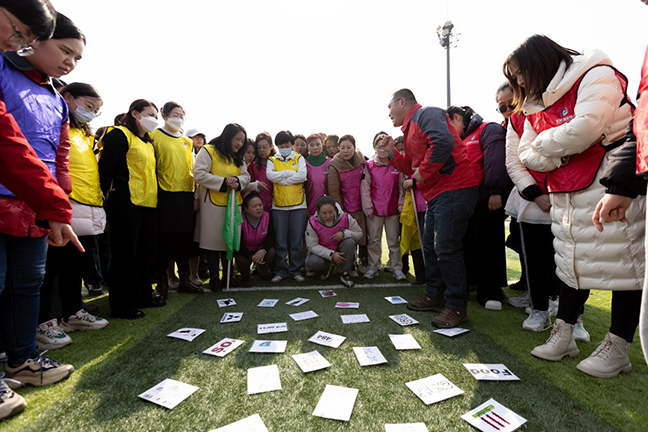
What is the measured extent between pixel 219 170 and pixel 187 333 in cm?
184

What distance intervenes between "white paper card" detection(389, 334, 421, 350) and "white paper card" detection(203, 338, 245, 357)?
1.06 meters

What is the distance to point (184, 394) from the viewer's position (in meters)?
1.65

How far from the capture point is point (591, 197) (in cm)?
173

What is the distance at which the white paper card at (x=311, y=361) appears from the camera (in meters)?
1.90

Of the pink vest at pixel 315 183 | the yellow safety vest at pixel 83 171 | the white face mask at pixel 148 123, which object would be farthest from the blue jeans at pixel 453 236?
the yellow safety vest at pixel 83 171

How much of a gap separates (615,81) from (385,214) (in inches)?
110

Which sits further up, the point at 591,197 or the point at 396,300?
the point at 591,197

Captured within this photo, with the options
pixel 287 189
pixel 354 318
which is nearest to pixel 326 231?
pixel 287 189

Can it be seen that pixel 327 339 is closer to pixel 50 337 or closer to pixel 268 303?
pixel 268 303

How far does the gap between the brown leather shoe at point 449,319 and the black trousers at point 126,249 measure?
255 centimetres

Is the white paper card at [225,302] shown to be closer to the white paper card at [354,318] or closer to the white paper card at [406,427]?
the white paper card at [354,318]

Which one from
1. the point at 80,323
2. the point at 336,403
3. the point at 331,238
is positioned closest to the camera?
the point at 336,403

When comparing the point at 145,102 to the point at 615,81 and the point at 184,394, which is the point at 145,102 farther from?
the point at 615,81

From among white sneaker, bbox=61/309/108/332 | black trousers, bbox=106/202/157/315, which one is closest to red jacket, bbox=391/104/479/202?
black trousers, bbox=106/202/157/315
